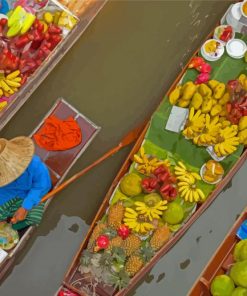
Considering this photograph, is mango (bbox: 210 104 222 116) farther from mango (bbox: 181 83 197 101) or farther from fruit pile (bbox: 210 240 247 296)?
fruit pile (bbox: 210 240 247 296)

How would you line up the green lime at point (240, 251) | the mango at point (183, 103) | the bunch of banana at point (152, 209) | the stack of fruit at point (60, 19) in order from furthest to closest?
the stack of fruit at point (60, 19), the mango at point (183, 103), the bunch of banana at point (152, 209), the green lime at point (240, 251)

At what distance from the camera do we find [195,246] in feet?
17.5

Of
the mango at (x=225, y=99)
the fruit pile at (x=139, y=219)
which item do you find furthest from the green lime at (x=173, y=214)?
the mango at (x=225, y=99)

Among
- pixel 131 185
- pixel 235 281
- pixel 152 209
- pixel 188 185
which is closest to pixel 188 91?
pixel 188 185

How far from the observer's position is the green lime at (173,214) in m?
4.97

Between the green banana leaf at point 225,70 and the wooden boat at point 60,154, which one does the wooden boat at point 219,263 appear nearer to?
the green banana leaf at point 225,70

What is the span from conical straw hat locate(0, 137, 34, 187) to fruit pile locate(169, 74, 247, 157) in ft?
4.83

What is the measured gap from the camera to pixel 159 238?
4.95m

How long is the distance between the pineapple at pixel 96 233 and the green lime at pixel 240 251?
1.08m

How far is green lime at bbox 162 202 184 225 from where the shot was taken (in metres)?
4.97

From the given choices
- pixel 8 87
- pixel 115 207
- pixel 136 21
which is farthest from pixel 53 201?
pixel 136 21

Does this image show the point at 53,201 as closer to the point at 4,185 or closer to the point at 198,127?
the point at 4,185

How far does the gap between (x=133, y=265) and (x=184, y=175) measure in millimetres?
870

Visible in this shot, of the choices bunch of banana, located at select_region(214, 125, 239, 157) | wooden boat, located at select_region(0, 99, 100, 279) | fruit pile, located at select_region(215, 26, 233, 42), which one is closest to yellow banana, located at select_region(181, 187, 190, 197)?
bunch of banana, located at select_region(214, 125, 239, 157)
